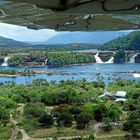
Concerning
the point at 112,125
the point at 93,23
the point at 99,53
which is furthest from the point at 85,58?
the point at 93,23

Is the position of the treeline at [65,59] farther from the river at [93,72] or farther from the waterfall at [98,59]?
the waterfall at [98,59]

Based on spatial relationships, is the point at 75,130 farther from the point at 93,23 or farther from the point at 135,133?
the point at 93,23

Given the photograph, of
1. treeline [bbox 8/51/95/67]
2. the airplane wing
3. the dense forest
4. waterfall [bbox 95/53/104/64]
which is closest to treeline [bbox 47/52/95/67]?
treeline [bbox 8/51/95/67]

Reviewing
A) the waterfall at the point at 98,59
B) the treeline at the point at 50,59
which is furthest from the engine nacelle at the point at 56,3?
the waterfall at the point at 98,59

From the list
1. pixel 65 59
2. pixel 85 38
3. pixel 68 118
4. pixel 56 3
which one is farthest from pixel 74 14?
pixel 85 38

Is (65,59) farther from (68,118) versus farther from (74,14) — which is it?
(74,14)

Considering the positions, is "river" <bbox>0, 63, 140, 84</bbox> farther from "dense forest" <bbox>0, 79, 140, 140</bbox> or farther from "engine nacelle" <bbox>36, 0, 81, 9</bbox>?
"engine nacelle" <bbox>36, 0, 81, 9</bbox>
